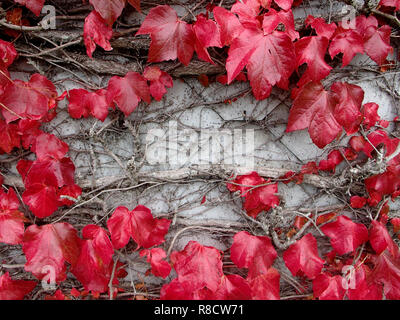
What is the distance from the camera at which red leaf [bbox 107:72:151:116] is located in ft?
5.46

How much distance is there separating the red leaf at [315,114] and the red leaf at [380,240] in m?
0.72

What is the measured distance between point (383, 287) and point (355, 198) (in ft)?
1.95

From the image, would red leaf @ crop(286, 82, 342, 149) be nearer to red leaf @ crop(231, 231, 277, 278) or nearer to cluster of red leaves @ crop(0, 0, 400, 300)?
cluster of red leaves @ crop(0, 0, 400, 300)

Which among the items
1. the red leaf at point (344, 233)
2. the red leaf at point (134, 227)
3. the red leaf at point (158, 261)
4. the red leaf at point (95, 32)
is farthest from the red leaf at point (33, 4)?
the red leaf at point (344, 233)

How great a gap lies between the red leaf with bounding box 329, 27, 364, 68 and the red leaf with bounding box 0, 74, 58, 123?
1746 mm

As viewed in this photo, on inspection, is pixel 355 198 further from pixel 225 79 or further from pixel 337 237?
pixel 225 79

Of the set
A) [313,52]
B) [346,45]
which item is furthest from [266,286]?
[346,45]

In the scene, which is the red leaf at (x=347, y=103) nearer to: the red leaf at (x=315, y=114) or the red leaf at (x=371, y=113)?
the red leaf at (x=315, y=114)

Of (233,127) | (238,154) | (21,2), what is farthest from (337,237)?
(21,2)

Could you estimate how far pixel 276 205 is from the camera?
177 cm

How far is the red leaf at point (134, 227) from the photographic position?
5.46 feet
